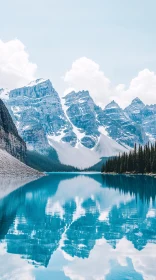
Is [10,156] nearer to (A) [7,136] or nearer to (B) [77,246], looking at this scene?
(A) [7,136]

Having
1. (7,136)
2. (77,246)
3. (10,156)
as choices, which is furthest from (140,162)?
(77,246)

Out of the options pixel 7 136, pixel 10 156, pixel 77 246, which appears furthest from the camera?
pixel 7 136

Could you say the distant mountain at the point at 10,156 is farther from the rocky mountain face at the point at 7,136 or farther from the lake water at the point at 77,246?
the lake water at the point at 77,246

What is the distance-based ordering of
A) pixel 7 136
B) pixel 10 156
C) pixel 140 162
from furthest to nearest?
pixel 7 136, pixel 140 162, pixel 10 156

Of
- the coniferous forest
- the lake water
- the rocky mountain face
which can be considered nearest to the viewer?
the lake water

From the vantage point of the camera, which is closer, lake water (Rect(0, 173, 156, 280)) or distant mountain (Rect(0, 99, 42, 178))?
lake water (Rect(0, 173, 156, 280))

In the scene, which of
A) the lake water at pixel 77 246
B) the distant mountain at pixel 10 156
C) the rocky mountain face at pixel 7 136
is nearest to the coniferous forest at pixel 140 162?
the distant mountain at pixel 10 156

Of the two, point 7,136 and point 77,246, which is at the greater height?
point 7,136

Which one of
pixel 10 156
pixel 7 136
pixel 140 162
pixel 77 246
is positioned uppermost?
pixel 7 136

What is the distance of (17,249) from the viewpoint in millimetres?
18266

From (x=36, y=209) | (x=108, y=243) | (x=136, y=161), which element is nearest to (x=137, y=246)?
(x=108, y=243)

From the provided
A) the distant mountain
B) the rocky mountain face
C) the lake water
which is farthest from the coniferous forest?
the lake water

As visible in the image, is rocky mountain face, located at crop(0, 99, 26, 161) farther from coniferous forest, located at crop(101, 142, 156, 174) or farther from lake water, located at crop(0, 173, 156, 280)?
lake water, located at crop(0, 173, 156, 280)

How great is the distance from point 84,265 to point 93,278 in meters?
1.77
